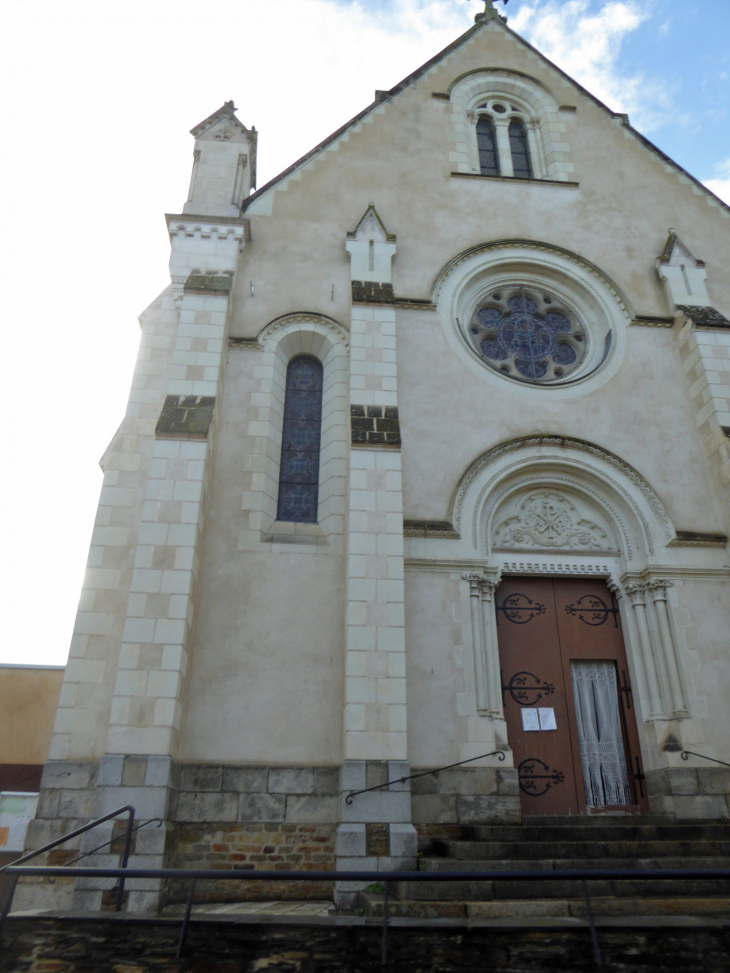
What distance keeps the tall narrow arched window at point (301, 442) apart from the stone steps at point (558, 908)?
17.3 feet

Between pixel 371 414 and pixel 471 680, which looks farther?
pixel 371 414

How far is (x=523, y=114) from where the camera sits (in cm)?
1454

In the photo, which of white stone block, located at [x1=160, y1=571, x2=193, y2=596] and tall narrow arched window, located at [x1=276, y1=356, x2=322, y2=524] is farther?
tall narrow arched window, located at [x1=276, y1=356, x2=322, y2=524]

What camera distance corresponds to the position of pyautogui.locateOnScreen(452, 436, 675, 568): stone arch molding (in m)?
10.3

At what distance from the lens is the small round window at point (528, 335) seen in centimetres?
1174

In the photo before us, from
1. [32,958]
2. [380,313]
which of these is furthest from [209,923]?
[380,313]

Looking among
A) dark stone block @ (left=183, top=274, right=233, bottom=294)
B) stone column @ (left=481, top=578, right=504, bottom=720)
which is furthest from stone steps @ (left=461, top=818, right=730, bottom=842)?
dark stone block @ (left=183, top=274, right=233, bottom=294)

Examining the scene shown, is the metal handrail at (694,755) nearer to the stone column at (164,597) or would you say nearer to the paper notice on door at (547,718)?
the paper notice on door at (547,718)

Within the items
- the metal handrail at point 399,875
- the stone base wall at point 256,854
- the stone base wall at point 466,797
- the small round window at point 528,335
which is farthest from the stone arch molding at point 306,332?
the metal handrail at point 399,875

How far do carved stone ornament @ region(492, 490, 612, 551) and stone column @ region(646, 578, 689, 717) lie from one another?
91 centimetres

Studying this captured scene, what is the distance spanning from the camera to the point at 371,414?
985 cm

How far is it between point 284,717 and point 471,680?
237cm

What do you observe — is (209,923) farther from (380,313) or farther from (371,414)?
(380,313)

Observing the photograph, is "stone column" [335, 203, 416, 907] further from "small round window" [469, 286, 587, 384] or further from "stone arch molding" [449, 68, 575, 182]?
"stone arch molding" [449, 68, 575, 182]
